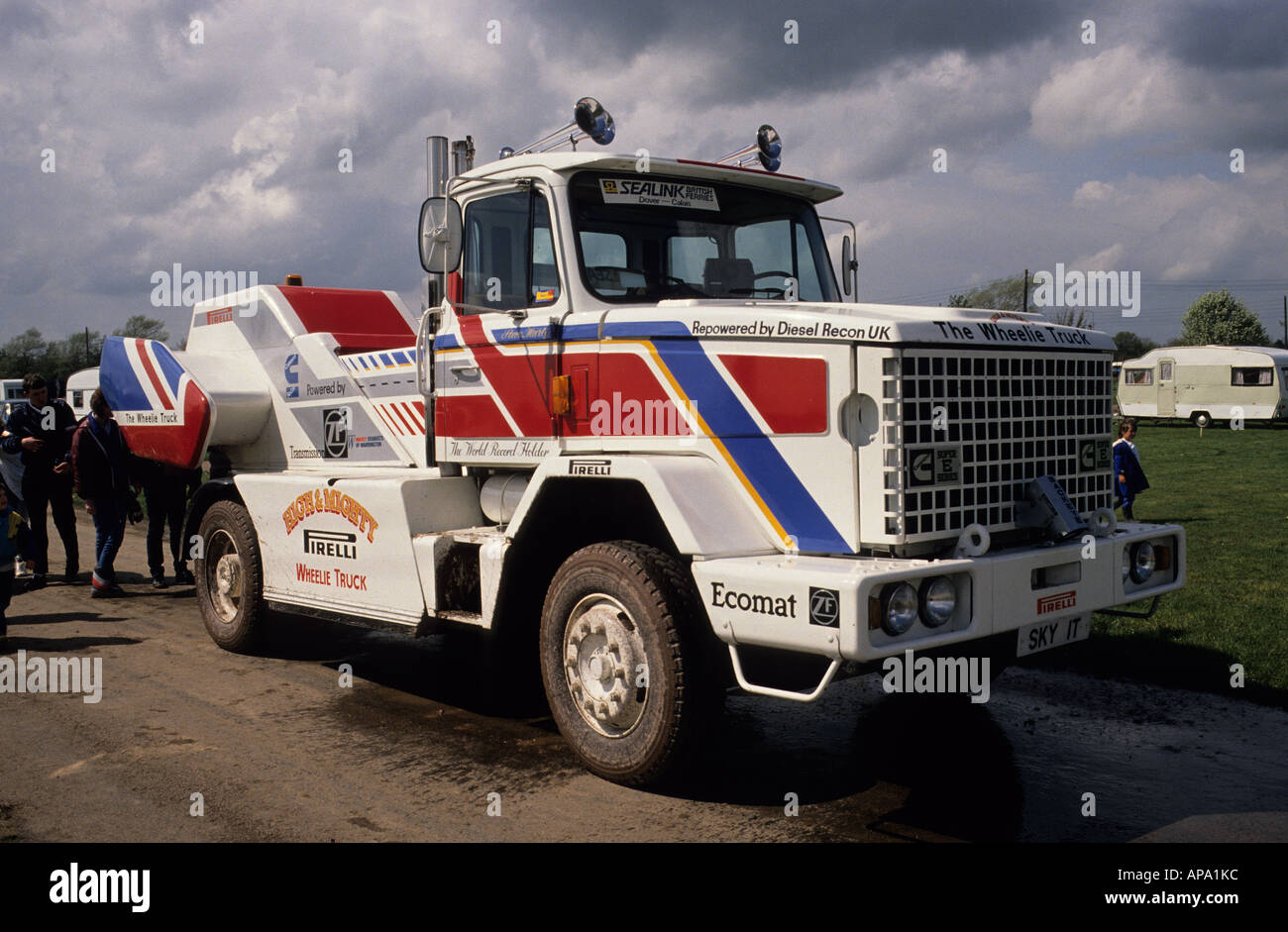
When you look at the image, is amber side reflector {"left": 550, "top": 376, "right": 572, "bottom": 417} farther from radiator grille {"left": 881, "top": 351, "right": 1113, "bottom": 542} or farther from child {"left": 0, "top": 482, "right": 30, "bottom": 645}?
child {"left": 0, "top": 482, "right": 30, "bottom": 645}

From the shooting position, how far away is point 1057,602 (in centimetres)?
512

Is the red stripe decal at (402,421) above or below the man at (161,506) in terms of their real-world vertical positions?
above

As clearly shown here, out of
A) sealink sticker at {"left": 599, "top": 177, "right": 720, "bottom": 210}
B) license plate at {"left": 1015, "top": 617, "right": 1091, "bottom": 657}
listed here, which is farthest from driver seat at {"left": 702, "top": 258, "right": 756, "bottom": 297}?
license plate at {"left": 1015, "top": 617, "right": 1091, "bottom": 657}

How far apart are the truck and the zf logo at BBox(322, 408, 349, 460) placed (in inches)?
1.4

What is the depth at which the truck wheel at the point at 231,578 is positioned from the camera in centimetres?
800

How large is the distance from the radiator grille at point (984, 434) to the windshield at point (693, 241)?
63.8 inches

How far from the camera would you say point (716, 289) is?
6203 mm

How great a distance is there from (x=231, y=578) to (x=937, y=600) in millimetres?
Result: 5650

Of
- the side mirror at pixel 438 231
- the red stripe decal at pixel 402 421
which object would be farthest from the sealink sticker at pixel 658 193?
the red stripe decal at pixel 402 421

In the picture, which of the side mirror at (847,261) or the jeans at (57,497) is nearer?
the side mirror at (847,261)

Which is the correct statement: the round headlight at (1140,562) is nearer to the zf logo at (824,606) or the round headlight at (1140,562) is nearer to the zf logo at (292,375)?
the zf logo at (824,606)

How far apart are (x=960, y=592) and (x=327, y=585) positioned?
422cm

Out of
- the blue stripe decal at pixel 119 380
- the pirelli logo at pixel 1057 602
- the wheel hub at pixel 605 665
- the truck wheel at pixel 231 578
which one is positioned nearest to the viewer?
the pirelli logo at pixel 1057 602

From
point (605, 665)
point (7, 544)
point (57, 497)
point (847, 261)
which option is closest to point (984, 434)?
point (605, 665)
